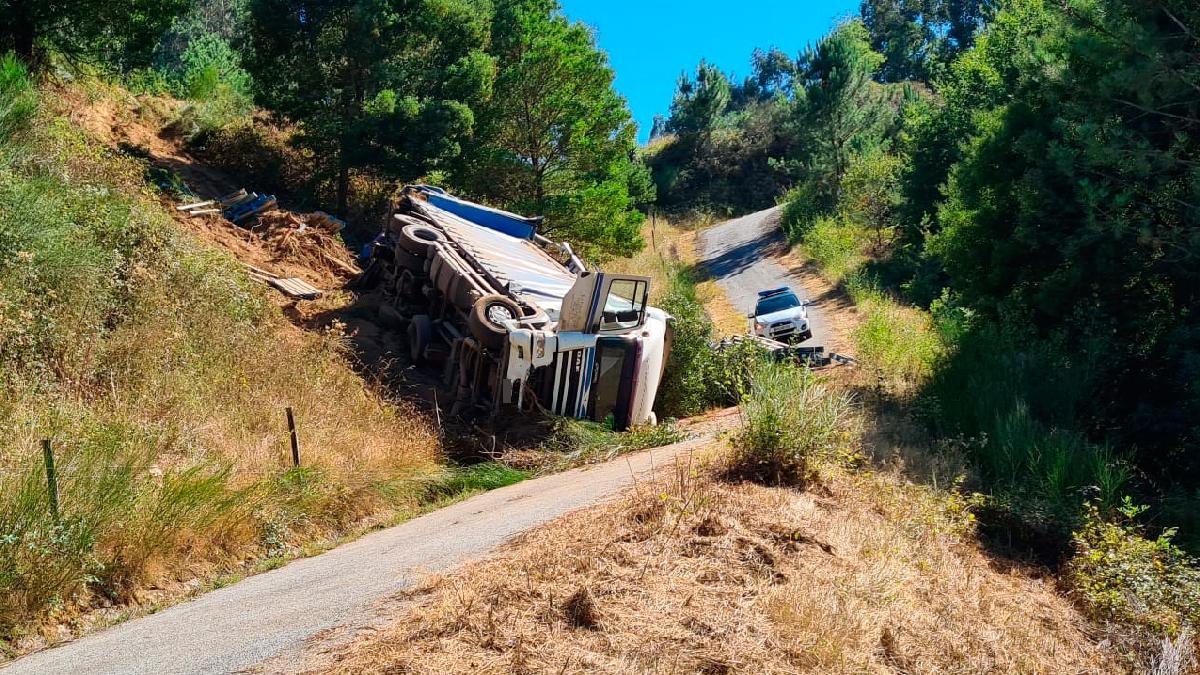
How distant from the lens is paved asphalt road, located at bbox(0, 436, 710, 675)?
466 cm

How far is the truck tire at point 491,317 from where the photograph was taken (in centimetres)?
1024

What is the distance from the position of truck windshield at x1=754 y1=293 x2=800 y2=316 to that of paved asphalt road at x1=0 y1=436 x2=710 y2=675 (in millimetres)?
14576

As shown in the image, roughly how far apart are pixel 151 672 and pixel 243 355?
21.4 feet

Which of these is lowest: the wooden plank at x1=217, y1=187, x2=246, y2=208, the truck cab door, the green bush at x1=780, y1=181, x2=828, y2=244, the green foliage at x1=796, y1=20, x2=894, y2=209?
the truck cab door

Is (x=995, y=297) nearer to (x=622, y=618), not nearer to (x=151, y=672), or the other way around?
(x=622, y=618)

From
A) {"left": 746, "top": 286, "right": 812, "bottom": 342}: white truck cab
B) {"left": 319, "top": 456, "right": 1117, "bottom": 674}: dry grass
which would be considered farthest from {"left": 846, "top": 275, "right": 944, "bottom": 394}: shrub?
{"left": 319, "top": 456, "right": 1117, "bottom": 674}: dry grass

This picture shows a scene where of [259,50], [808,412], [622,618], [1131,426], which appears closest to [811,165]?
[259,50]

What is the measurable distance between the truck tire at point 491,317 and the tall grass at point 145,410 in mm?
1281

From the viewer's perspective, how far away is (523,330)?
10117mm

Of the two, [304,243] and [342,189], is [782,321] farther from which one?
[342,189]

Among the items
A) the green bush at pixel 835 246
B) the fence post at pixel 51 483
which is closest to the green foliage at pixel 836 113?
the green bush at pixel 835 246

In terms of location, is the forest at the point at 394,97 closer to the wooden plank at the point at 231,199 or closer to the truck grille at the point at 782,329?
the wooden plank at the point at 231,199

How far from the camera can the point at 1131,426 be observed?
10078 millimetres

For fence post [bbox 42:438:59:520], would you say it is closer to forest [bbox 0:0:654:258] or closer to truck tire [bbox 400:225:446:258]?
truck tire [bbox 400:225:446:258]
